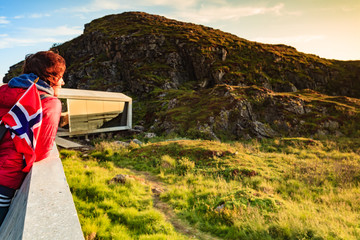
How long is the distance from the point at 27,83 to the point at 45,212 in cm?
165

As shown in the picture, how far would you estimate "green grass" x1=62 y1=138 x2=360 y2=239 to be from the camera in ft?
15.3

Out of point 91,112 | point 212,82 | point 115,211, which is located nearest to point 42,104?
point 115,211

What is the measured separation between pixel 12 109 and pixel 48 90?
524 millimetres

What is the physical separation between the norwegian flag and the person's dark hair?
47cm

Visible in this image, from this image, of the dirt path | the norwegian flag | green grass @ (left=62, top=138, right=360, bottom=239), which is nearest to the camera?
the norwegian flag

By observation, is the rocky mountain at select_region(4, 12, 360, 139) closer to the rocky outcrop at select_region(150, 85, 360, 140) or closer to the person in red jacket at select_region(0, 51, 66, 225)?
the rocky outcrop at select_region(150, 85, 360, 140)

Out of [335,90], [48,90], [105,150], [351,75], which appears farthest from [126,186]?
[351,75]

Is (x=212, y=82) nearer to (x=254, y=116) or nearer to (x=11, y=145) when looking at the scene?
(x=254, y=116)

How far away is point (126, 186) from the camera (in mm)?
6777

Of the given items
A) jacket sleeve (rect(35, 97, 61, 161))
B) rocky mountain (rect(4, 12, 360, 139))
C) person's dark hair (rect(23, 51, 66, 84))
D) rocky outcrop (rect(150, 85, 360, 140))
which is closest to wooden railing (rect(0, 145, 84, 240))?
jacket sleeve (rect(35, 97, 61, 161))

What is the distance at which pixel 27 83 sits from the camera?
8.40ft

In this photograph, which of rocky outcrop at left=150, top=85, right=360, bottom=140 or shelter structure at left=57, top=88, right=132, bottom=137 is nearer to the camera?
shelter structure at left=57, top=88, right=132, bottom=137

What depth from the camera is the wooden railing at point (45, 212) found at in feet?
5.35

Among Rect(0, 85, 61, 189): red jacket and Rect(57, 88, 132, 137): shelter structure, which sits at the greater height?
Rect(0, 85, 61, 189): red jacket
